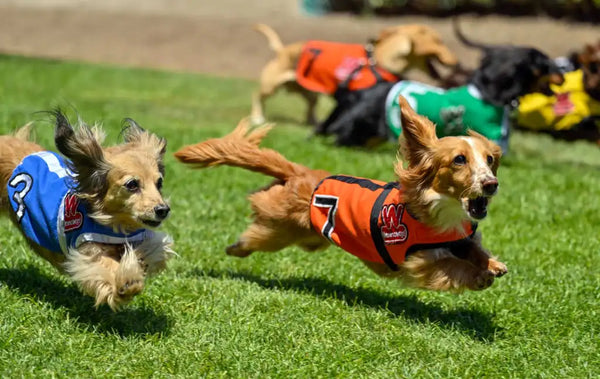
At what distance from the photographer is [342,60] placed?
35.1ft

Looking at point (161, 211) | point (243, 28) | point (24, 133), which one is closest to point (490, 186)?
point (161, 211)

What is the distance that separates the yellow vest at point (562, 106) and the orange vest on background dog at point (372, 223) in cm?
564

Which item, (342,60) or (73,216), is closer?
(73,216)

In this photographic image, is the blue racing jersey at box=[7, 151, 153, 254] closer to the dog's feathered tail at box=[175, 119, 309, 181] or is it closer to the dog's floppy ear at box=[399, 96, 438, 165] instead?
the dog's feathered tail at box=[175, 119, 309, 181]

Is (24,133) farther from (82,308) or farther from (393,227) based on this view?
(393,227)

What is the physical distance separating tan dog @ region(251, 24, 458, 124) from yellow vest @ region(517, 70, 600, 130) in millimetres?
1446

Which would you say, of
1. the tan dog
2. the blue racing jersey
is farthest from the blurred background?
the blue racing jersey

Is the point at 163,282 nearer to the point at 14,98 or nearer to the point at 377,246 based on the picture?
the point at 377,246

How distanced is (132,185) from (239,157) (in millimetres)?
1227

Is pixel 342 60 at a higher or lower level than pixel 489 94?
higher

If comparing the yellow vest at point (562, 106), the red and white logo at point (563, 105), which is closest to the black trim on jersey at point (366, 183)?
the yellow vest at point (562, 106)

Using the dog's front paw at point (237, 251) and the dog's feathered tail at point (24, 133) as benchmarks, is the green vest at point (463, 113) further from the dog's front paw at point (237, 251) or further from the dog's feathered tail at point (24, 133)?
the dog's feathered tail at point (24, 133)

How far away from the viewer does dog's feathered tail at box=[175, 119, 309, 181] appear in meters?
5.42

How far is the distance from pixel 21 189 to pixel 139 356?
129cm
